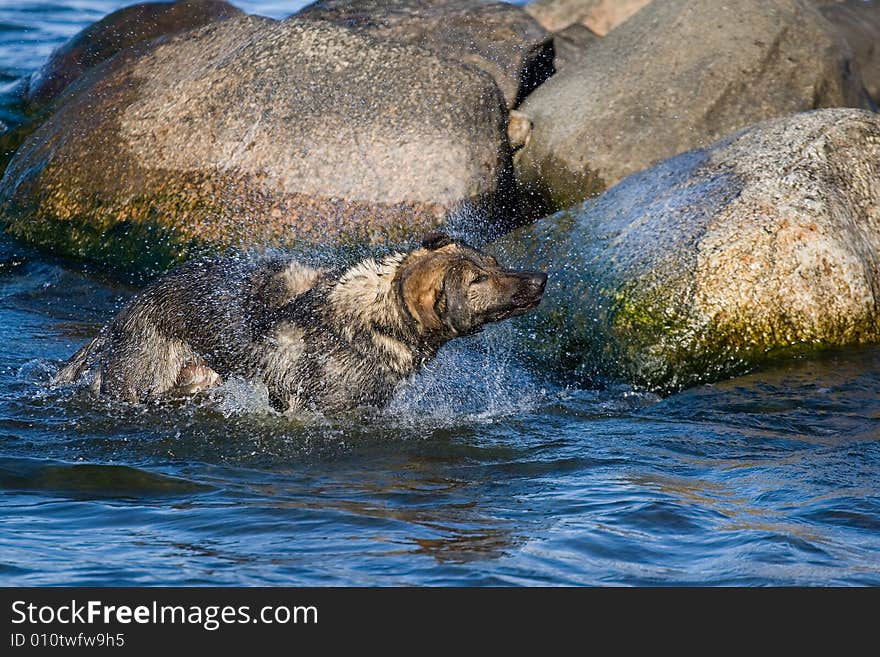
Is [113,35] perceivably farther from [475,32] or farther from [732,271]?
[732,271]

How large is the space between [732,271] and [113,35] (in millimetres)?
8869

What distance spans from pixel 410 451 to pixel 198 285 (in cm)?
175

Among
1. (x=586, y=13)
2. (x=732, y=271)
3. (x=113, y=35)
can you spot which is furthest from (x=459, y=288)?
(x=586, y=13)

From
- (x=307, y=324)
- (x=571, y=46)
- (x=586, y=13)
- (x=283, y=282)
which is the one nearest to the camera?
(x=307, y=324)

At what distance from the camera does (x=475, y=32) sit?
1261cm

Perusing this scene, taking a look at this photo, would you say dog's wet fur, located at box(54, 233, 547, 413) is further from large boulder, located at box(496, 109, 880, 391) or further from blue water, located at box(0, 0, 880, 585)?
large boulder, located at box(496, 109, 880, 391)

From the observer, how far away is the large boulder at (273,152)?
10.5m

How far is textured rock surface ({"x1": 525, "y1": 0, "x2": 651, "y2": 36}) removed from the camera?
54.6 ft

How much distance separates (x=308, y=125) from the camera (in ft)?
35.2

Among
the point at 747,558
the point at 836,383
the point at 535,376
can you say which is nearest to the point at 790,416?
the point at 836,383

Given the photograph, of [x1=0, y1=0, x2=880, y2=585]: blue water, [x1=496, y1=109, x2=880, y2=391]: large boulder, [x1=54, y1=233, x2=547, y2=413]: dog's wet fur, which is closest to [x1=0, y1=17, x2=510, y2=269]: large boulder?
[x1=496, y1=109, x2=880, y2=391]: large boulder

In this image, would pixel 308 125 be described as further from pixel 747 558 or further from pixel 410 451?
pixel 747 558

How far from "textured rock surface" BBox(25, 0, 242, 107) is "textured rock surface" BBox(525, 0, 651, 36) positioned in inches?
172
